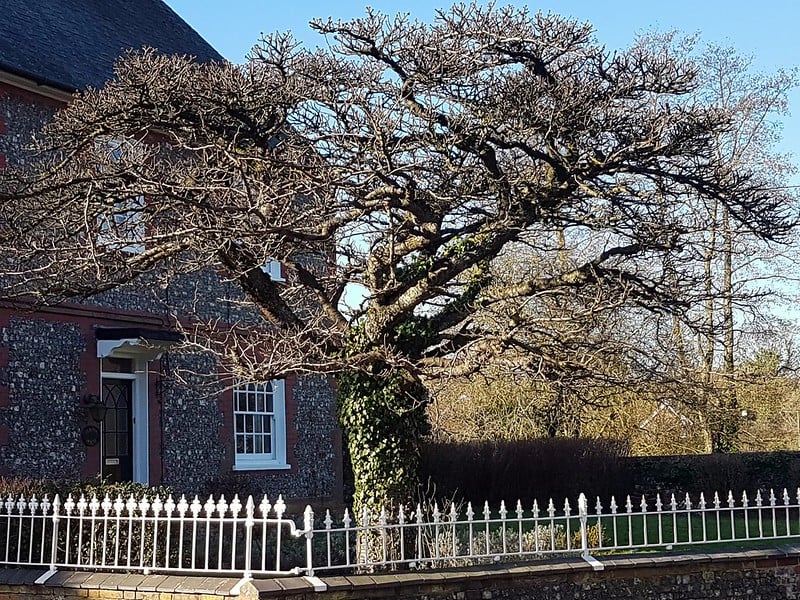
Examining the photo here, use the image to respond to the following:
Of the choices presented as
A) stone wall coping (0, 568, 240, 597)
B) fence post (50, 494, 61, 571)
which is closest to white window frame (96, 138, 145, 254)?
fence post (50, 494, 61, 571)

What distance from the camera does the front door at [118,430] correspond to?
15.8m

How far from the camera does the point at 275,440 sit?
19.0m

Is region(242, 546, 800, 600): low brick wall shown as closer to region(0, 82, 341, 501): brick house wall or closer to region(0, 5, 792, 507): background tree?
region(0, 5, 792, 507): background tree

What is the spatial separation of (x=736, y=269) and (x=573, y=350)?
1677 centimetres

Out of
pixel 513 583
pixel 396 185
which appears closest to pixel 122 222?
pixel 396 185

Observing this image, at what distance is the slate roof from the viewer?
1508cm

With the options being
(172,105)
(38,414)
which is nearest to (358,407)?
(172,105)

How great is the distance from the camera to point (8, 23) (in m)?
15.8

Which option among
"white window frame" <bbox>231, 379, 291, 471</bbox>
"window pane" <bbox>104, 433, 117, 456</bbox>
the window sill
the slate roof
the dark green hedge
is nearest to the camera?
the slate roof

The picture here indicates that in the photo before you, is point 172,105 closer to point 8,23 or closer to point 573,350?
point 573,350

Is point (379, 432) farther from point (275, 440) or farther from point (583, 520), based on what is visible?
point (275, 440)

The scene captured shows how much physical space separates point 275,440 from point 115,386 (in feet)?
12.6

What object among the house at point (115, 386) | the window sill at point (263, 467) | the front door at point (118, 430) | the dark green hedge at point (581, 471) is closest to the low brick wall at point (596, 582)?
the house at point (115, 386)

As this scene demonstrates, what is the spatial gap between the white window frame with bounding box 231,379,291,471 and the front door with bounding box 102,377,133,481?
7.37 feet
